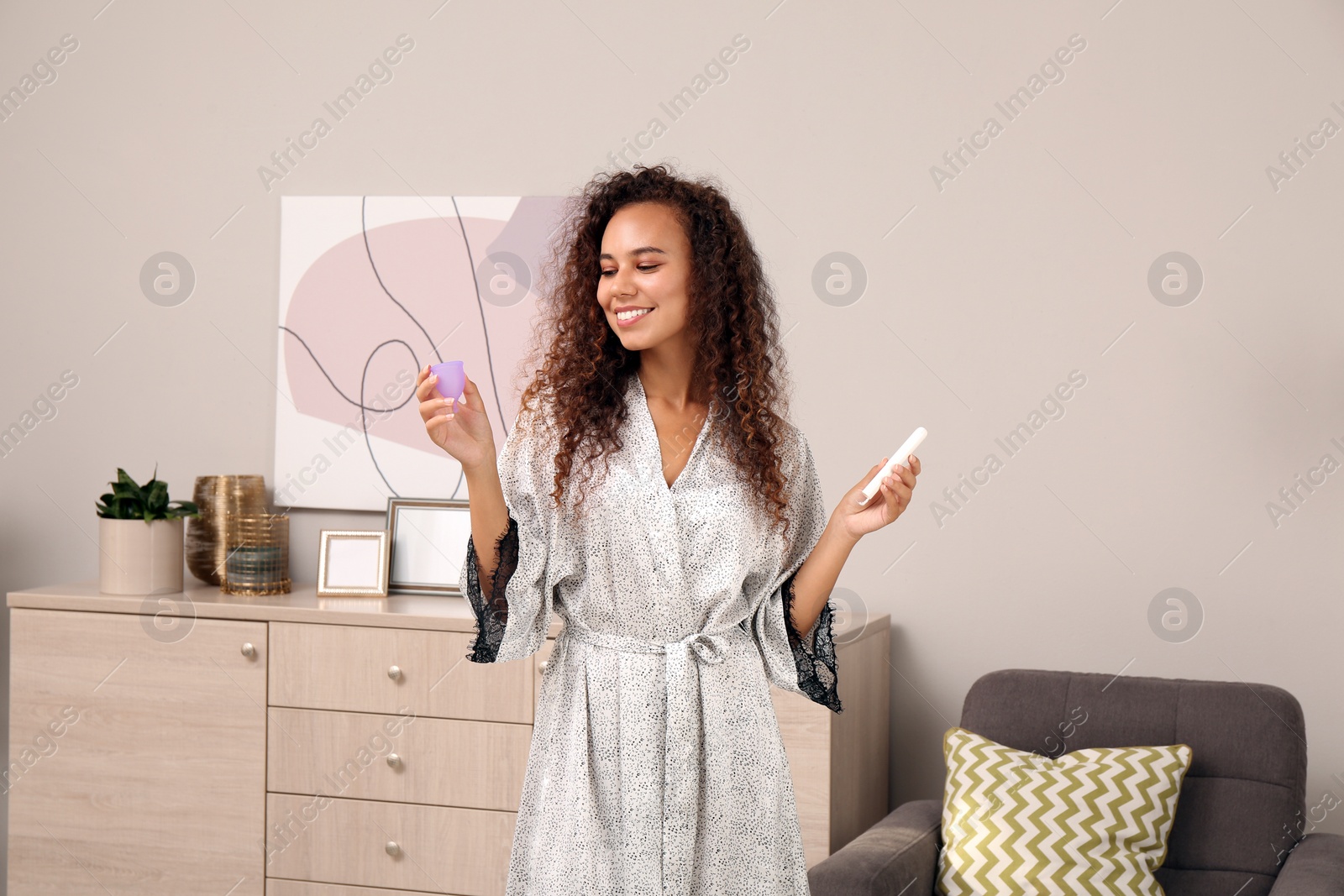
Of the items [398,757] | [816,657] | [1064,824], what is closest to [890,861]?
[1064,824]

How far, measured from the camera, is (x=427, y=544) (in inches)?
120

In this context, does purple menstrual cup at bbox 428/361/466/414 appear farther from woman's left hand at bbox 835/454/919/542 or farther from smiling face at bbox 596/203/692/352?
woman's left hand at bbox 835/454/919/542

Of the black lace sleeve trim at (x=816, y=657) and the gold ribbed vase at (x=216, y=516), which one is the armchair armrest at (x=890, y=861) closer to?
the black lace sleeve trim at (x=816, y=657)

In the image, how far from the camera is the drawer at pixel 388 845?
2.59 meters

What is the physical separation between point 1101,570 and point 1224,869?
0.71 m

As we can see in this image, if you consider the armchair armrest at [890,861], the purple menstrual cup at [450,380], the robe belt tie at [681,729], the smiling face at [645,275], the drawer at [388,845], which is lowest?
the drawer at [388,845]

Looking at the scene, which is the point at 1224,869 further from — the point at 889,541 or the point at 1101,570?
the point at 889,541

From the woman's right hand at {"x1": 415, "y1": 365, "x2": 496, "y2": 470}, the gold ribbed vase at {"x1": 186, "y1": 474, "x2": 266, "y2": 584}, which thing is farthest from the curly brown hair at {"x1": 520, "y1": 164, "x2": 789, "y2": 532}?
the gold ribbed vase at {"x1": 186, "y1": 474, "x2": 266, "y2": 584}

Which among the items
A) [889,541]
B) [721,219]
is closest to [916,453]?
[889,541]

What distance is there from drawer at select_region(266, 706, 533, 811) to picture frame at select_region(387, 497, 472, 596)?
43 cm

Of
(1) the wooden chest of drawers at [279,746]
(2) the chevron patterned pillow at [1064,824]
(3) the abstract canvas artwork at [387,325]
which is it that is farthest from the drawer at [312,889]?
(2) the chevron patterned pillow at [1064,824]

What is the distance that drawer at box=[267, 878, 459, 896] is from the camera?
8.73 feet

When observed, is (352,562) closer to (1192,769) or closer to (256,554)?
(256,554)

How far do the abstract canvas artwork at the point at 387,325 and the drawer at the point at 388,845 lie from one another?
0.79 metres
